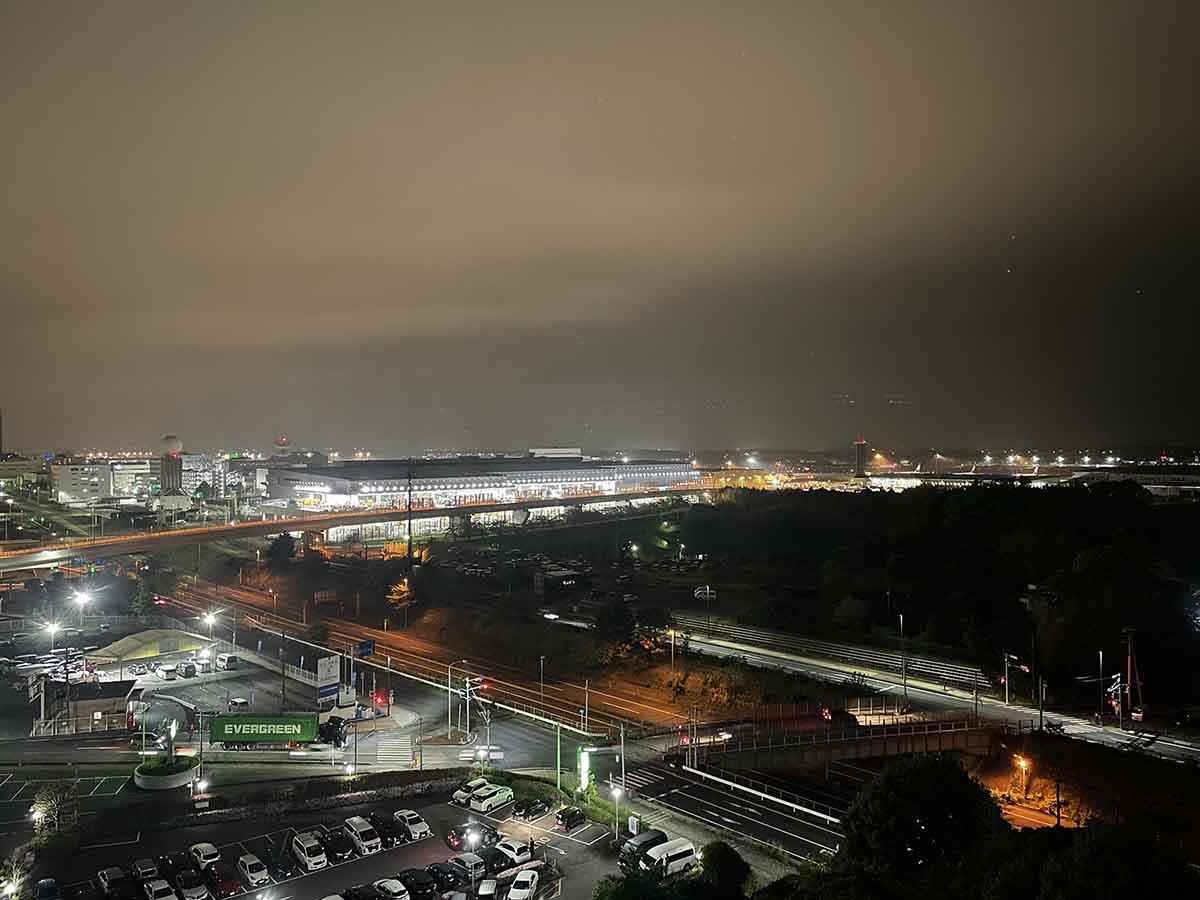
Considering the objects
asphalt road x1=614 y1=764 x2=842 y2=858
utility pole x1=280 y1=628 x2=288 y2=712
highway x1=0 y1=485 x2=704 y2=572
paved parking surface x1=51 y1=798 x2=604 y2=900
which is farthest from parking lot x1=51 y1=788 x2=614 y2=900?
highway x1=0 y1=485 x2=704 y2=572

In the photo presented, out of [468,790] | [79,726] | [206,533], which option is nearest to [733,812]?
[468,790]

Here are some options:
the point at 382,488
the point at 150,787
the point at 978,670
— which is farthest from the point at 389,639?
the point at 382,488

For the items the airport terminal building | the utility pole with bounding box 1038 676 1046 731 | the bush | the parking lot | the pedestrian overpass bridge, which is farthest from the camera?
the airport terminal building

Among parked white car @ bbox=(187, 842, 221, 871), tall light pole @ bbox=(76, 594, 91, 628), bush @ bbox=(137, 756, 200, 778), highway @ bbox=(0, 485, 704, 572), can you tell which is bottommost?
parked white car @ bbox=(187, 842, 221, 871)

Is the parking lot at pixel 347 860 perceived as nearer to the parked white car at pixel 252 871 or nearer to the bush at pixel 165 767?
the parked white car at pixel 252 871

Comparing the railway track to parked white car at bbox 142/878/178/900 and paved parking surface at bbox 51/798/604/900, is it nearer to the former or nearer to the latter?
paved parking surface at bbox 51/798/604/900

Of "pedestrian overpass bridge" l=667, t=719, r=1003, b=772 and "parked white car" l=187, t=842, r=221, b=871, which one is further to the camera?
"pedestrian overpass bridge" l=667, t=719, r=1003, b=772

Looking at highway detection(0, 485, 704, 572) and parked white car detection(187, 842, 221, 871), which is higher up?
highway detection(0, 485, 704, 572)
